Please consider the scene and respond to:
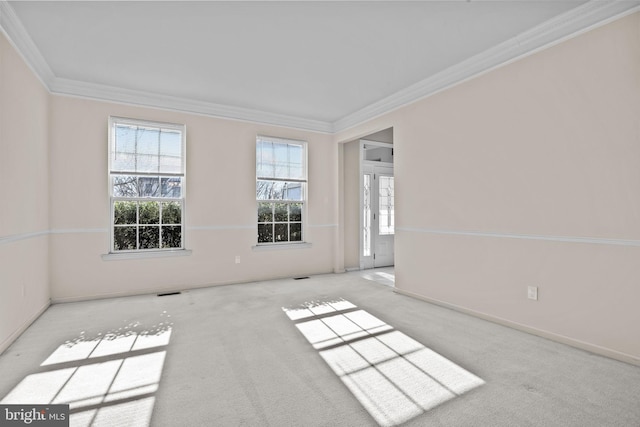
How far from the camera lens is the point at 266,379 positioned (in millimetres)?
2279

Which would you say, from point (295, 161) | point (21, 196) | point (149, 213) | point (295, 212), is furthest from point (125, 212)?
point (295, 161)

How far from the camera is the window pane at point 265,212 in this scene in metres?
5.65

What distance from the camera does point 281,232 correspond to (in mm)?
5840

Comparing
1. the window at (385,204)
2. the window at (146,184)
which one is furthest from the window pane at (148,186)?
the window at (385,204)

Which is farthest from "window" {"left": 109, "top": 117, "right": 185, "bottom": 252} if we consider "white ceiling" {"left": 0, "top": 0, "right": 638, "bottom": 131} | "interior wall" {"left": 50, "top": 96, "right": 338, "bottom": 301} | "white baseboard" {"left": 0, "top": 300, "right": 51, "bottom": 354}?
"white baseboard" {"left": 0, "top": 300, "right": 51, "bottom": 354}

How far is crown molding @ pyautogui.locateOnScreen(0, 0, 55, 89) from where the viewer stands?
273cm

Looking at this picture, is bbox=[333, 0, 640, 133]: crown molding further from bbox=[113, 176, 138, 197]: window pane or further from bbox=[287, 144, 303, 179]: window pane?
bbox=[113, 176, 138, 197]: window pane

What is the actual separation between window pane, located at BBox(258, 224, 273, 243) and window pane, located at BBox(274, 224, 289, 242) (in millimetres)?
96

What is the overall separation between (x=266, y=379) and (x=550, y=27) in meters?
3.80

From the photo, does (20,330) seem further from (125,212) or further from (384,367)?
(384,367)

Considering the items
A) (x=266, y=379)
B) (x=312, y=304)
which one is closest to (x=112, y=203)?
(x=312, y=304)

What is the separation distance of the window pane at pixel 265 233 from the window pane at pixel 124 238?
1885mm

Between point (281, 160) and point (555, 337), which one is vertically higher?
point (281, 160)

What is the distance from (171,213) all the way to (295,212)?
2084mm
